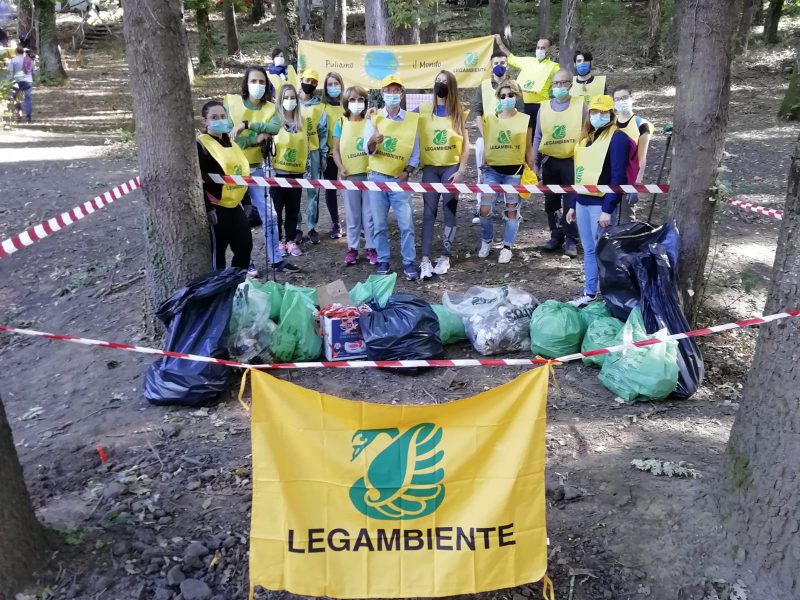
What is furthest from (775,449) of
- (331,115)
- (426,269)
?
(331,115)

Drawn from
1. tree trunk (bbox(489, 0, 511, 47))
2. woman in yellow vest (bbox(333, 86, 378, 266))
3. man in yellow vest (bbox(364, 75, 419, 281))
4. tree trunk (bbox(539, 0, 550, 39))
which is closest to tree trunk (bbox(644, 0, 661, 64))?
tree trunk (bbox(539, 0, 550, 39))

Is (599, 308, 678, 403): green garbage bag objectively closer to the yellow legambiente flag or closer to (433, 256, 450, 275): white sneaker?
the yellow legambiente flag

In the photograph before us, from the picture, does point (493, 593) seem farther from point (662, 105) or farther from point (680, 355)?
point (662, 105)

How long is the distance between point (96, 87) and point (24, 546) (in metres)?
23.5

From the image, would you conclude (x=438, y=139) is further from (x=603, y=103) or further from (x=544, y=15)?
(x=544, y=15)

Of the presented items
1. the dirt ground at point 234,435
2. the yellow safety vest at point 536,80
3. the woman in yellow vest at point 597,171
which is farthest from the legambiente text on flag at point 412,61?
the woman in yellow vest at point 597,171

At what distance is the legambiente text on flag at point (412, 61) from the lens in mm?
10492

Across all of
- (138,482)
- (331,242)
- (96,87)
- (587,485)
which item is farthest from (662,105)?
(96,87)

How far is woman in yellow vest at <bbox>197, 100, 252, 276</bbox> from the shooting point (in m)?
5.91

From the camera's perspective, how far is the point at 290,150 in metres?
7.27

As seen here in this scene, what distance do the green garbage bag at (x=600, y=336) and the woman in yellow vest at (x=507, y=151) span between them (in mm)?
2330

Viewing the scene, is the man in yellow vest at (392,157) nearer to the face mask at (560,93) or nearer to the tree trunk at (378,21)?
the face mask at (560,93)

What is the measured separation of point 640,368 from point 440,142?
329 centimetres

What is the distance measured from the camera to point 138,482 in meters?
3.87
